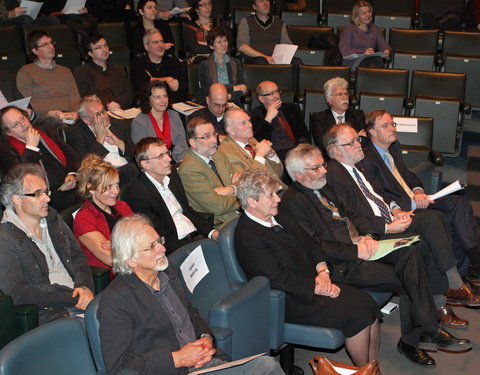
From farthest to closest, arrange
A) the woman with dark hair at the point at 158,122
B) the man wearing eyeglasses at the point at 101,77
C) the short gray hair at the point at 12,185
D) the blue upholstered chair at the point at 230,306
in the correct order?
the man wearing eyeglasses at the point at 101,77
the woman with dark hair at the point at 158,122
the short gray hair at the point at 12,185
the blue upholstered chair at the point at 230,306

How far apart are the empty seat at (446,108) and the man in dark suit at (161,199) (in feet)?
9.30

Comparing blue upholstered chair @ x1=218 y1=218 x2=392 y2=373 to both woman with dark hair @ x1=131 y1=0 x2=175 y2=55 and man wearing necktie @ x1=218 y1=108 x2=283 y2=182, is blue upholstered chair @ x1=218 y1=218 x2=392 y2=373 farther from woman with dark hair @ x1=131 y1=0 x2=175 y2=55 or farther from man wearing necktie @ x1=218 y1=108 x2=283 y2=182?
woman with dark hair @ x1=131 y1=0 x2=175 y2=55

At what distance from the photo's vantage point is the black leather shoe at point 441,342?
3525 mm

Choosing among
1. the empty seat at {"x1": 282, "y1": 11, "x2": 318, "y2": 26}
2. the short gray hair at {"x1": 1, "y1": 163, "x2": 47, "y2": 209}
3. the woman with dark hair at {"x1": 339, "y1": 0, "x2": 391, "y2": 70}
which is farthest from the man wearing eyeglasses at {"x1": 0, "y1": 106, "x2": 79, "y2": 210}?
the empty seat at {"x1": 282, "y1": 11, "x2": 318, "y2": 26}

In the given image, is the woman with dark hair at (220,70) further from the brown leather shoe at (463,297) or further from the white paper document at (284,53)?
the brown leather shoe at (463,297)

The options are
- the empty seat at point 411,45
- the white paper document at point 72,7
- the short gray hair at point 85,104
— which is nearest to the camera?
the short gray hair at point 85,104

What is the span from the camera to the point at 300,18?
7.86 metres

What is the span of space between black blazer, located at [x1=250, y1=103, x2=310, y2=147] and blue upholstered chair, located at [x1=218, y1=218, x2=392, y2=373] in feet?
6.24

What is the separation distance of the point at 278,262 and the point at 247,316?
377mm

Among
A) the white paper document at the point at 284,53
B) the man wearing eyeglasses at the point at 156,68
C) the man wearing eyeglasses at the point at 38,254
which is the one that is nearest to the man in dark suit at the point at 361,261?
the man wearing eyeglasses at the point at 38,254

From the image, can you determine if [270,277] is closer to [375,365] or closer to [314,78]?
[375,365]

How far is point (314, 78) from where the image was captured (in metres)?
6.24

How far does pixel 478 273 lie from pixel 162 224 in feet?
6.57

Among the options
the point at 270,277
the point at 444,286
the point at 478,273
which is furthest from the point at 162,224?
the point at 478,273
